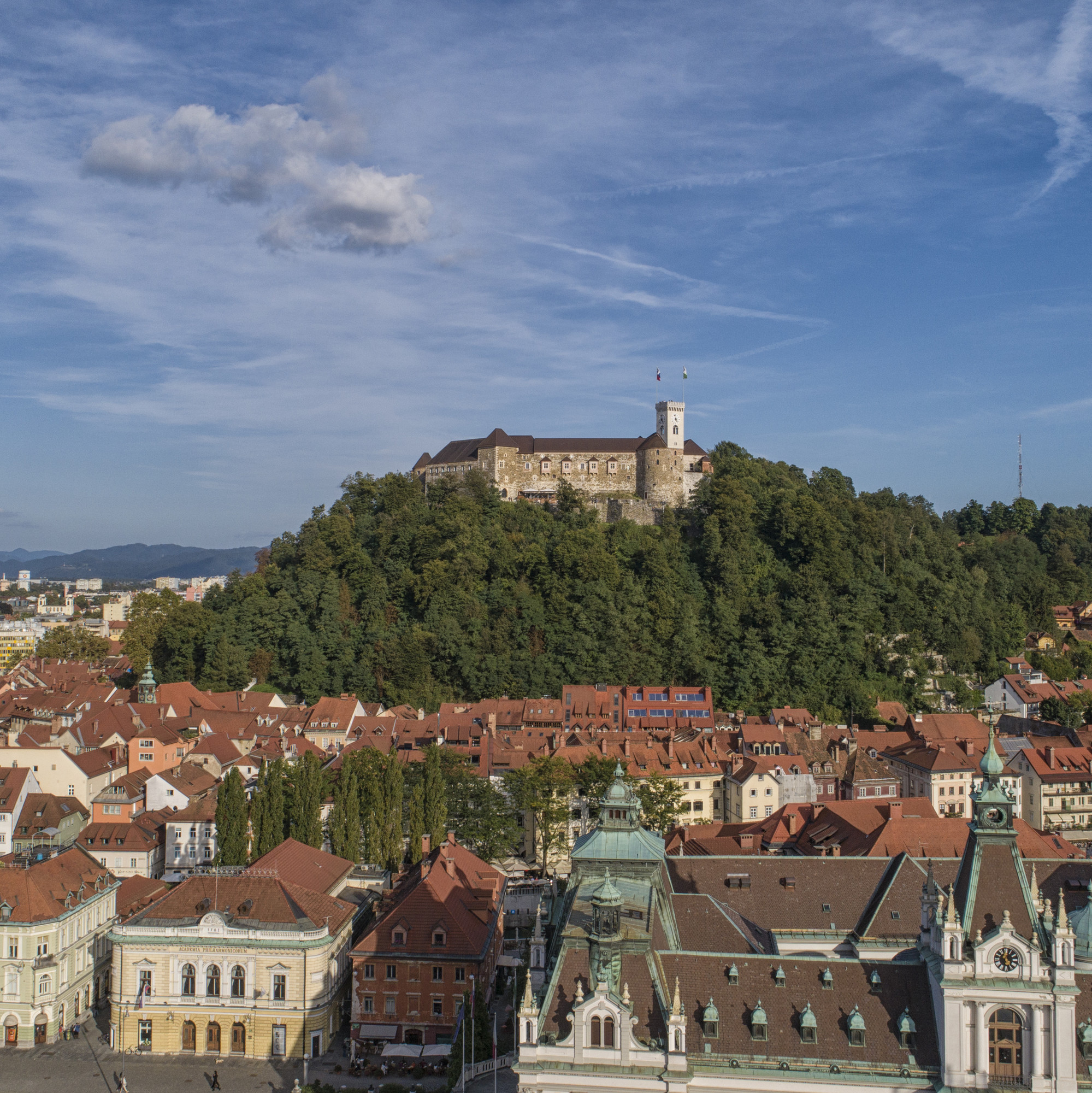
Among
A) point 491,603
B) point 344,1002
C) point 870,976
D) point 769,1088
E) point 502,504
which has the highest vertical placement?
point 502,504

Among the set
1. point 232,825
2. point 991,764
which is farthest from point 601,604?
point 991,764

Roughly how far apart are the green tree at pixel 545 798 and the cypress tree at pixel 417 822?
7.41 meters

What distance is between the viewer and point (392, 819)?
51.2m

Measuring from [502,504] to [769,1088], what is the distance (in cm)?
8452

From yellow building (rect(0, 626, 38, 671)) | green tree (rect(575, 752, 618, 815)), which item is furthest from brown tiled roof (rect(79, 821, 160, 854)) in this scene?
yellow building (rect(0, 626, 38, 671))

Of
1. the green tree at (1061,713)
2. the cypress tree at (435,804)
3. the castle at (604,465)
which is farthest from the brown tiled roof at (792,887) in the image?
the castle at (604,465)

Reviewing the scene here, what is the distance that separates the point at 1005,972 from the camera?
25031mm

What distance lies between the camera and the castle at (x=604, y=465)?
366ft

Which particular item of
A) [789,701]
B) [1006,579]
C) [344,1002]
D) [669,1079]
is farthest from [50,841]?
[1006,579]

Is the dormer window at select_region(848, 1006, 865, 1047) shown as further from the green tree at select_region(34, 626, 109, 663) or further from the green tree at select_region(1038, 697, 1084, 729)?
the green tree at select_region(34, 626, 109, 663)

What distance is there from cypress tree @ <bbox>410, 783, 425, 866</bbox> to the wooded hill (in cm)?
3707

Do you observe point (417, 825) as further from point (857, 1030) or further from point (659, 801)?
point (857, 1030)

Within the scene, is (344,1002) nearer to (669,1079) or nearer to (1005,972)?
(669,1079)

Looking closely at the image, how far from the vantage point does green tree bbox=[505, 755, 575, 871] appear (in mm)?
58250
